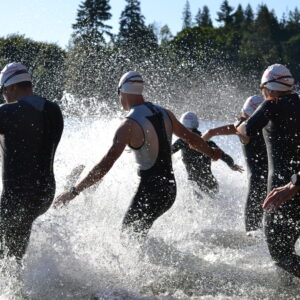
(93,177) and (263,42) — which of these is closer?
(93,177)

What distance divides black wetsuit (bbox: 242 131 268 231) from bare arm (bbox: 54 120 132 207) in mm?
2584

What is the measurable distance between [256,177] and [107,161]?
2.92 m

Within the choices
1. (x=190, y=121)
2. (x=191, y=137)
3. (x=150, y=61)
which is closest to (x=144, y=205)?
(x=191, y=137)

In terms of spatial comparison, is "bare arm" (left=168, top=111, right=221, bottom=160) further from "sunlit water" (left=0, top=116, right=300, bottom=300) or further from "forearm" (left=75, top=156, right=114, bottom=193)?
"forearm" (left=75, top=156, right=114, bottom=193)

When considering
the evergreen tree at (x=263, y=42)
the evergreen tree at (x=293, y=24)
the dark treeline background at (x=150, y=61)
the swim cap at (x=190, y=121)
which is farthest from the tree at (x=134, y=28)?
the swim cap at (x=190, y=121)

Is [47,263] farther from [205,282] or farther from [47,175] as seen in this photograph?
[205,282]

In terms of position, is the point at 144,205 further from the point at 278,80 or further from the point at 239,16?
the point at 239,16

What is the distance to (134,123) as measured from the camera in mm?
5641

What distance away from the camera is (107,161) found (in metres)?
5.50

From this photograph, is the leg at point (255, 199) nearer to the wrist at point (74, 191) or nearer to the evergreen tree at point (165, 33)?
the wrist at point (74, 191)

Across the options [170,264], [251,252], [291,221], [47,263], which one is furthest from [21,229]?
[251,252]

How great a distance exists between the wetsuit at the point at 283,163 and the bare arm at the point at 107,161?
1.16 metres

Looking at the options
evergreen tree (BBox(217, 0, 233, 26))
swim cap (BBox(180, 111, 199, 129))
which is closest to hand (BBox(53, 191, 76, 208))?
swim cap (BBox(180, 111, 199, 129))

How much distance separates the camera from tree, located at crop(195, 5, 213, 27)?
134375mm
